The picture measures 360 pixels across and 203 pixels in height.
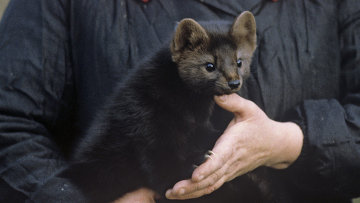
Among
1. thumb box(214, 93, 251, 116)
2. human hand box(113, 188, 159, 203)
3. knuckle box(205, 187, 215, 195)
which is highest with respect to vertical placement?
thumb box(214, 93, 251, 116)

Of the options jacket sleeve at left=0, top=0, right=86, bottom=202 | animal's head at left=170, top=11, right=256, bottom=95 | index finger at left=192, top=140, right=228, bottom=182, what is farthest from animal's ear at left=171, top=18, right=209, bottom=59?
jacket sleeve at left=0, top=0, right=86, bottom=202

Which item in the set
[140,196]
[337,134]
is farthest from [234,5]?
[140,196]

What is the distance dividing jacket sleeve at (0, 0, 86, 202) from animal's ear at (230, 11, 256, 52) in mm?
898

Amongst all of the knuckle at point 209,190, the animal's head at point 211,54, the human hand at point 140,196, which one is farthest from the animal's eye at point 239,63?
the human hand at point 140,196

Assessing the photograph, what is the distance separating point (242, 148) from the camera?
1.92 metres

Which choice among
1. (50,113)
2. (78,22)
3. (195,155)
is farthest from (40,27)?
(195,155)

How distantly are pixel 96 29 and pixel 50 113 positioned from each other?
502 millimetres

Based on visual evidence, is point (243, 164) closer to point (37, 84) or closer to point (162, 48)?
point (162, 48)

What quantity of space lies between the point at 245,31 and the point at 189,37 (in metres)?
0.30

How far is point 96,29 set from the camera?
2.08m

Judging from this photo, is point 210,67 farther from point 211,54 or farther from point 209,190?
point 209,190

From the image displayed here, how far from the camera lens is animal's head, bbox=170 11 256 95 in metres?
1.88

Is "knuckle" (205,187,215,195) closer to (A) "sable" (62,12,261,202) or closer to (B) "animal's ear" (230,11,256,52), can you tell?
(A) "sable" (62,12,261,202)

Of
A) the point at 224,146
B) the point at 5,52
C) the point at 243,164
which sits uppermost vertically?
the point at 5,52
